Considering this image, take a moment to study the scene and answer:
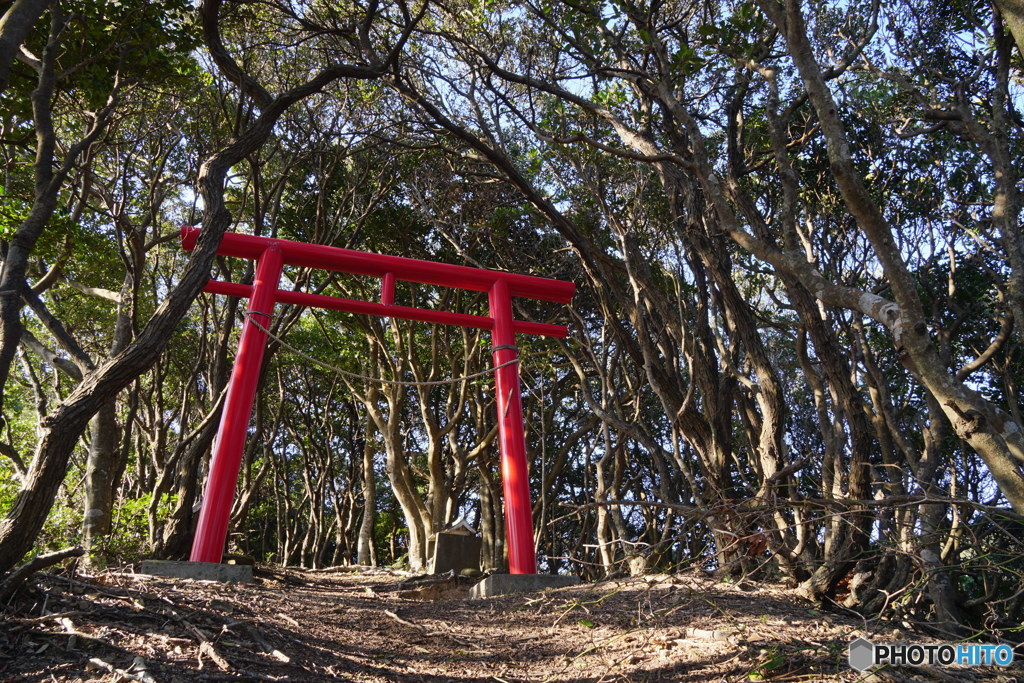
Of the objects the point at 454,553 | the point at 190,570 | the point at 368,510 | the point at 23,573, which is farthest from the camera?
the point at 368,510

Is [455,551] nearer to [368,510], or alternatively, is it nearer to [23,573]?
[368,510]

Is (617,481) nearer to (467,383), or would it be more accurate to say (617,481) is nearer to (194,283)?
(467,383)

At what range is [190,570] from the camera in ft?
18.0

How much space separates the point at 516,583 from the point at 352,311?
302cm

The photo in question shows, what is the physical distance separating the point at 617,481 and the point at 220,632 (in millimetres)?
6780

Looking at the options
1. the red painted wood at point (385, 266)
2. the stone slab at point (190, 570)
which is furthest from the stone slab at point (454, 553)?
the red painted wood at point (385, 266)

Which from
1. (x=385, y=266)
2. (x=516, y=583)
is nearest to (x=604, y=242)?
(x=385, y=266)

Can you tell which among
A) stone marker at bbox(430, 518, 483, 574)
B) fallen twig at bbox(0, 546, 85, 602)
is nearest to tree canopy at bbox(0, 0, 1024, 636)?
fallen twig at bbox(0, 546, 85, 602)

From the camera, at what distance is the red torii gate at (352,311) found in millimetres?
5867

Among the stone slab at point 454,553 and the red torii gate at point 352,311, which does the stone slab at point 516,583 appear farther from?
the stone slab at point 454,553

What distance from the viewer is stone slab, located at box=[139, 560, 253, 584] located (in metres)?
5.41

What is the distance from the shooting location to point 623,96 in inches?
302

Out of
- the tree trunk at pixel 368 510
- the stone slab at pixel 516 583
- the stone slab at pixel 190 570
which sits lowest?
the stone slab at pixel 516 583

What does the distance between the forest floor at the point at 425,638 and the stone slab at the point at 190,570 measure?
501 mm
